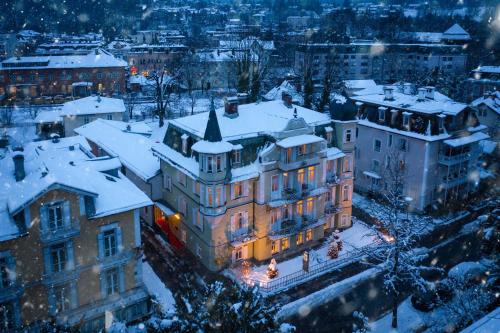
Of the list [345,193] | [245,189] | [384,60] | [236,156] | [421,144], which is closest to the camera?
[236,156]

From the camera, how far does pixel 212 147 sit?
28.4 metres

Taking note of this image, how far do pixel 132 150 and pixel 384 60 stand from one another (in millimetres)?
71615

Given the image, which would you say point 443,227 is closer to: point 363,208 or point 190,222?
point 363,208

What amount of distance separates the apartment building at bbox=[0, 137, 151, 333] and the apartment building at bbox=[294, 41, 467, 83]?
7167 centimetres

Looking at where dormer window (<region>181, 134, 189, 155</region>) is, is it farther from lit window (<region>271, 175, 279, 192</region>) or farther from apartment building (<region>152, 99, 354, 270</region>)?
lit window (<region>271, 175, 279, 192</region>)

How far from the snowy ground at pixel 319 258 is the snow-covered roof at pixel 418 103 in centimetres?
1115

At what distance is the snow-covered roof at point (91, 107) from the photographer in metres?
50.1

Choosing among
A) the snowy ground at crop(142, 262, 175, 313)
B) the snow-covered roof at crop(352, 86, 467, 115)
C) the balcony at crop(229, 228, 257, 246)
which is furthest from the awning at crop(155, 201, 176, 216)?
the snow-covered roof at crop(352, 86, 467, 115)

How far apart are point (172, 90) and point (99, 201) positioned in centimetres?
6467

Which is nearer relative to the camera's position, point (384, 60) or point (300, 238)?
point (300, 238)

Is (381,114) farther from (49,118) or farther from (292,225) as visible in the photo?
(49,118)

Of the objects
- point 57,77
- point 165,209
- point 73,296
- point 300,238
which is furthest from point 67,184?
point 57,77

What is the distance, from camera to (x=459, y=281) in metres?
24.6

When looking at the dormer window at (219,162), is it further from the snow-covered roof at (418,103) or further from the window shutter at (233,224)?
the snow-covered roof at (418,103)
